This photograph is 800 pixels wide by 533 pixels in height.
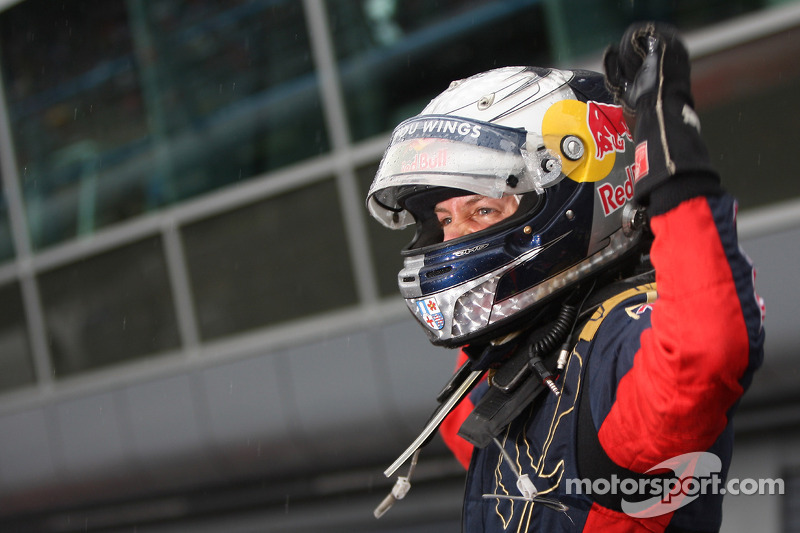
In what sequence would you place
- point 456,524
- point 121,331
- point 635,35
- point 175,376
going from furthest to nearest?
point 121,331 → point 175,376 → point 456,524 → point 635,35

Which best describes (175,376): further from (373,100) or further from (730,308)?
(730,308)

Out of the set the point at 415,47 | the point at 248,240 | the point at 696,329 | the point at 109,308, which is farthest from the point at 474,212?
the point at 109,308

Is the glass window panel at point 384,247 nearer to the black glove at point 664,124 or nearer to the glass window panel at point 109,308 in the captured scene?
the glass window panel at point 109,308

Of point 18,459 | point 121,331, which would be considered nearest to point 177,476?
point 121,331

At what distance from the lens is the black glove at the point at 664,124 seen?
4.25ft

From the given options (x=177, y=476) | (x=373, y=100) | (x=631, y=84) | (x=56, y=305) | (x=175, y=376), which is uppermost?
(x=373, y=100)

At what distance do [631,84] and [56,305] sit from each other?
6.14m

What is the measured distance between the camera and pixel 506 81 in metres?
1.97

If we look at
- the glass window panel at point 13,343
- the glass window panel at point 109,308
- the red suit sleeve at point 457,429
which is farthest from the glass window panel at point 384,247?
the glass window panel at point 13,343

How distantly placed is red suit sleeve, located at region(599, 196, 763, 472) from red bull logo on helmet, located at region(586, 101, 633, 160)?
588 millimetres

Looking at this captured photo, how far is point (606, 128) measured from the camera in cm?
191

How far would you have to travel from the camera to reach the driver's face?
1.92 meters

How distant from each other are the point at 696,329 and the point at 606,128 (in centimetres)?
78

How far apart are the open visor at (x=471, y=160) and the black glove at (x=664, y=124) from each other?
383 millimetres
